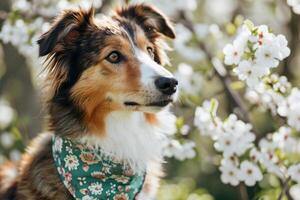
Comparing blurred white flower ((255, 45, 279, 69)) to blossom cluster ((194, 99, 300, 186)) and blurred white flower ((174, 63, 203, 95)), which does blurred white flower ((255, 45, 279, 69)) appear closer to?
blossom cluster ((194, 99, 300, 186))

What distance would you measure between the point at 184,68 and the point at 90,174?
189cm

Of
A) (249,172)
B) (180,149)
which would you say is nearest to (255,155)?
(249,172)

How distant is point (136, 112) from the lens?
15.7 feet

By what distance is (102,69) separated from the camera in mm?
4609

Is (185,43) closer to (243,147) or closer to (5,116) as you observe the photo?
(243,147)

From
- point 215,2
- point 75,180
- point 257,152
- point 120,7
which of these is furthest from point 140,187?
point 215,2

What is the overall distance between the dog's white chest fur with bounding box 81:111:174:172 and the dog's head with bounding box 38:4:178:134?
0.51ft

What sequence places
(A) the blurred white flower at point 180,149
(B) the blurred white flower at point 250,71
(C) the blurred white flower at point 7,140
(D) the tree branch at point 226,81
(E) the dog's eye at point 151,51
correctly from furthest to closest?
(C) the blurred white flower at point 7,140
(D) the tree branch at point 226,81
(A) the blurred white flower at point 180,149
(E) the dog's eye at point 151,51
(B) the blurred white flower at point 250,71

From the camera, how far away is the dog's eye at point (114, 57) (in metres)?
4.62

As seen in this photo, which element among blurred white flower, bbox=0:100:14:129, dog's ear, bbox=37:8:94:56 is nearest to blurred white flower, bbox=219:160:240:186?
dog's ear, bbox=37:8:94:56

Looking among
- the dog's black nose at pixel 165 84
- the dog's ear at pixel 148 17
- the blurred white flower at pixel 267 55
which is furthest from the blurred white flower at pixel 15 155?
the blurred white flower at pixel 267 55

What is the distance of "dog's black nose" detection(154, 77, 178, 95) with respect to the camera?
4383 millimetres

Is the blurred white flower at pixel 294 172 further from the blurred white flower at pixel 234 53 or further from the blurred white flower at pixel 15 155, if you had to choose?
the blurred white flower at pixel 15 155

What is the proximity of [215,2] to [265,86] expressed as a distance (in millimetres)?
6122
